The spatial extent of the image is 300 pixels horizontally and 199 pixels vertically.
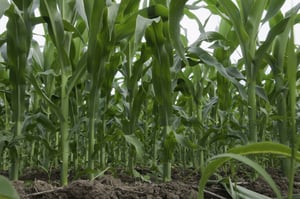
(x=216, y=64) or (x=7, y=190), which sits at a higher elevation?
(x=216, y=64)

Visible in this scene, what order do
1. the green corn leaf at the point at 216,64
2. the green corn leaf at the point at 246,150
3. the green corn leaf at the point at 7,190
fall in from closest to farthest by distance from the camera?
1. the green corn leaf at the point at 7,190
2. the green corn leaf at the point at 246,150
3. the green corn leaf at the point at 216,64

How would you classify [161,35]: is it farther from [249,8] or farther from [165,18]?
[249,8]

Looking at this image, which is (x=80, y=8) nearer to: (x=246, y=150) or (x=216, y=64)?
(x=216, y=64)

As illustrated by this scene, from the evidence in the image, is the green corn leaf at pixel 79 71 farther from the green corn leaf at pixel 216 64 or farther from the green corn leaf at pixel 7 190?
the green corn leaf at pixel 7 190

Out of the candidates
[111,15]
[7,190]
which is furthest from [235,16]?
[7,190]

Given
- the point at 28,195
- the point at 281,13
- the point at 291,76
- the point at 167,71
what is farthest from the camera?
the point at 281,13

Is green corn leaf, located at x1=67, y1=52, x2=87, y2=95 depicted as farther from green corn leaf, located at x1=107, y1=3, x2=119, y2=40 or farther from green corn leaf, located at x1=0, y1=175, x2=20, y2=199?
green corn leaf, located at x1=0, y1=175, x2=20, y2=199

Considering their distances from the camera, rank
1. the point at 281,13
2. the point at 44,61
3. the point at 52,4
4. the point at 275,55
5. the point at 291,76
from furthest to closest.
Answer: the point at 44,61
the point at 281,13
the point at 275,55
the point at 52,4
the point at 291,76

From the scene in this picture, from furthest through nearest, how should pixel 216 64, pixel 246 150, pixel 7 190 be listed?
1. pixel 216 64
2. pixel 246 150
3. pixel 7 190

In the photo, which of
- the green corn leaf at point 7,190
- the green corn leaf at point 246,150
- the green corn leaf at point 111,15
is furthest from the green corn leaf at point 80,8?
the green corn leaf at point 7,190

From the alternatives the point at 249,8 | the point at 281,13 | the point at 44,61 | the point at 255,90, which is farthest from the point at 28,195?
the point at 281,13

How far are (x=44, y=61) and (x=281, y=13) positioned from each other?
1.26 meters

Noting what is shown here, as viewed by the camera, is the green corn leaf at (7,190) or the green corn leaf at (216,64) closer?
the green corn leaf at (7,190)

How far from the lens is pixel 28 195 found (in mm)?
1017
